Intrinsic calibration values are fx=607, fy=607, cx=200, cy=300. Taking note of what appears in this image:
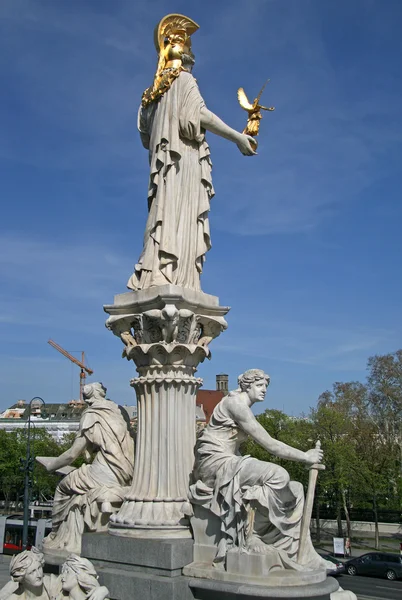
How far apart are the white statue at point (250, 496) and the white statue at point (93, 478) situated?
159cm

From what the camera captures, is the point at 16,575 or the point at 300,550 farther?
the point at 300,550

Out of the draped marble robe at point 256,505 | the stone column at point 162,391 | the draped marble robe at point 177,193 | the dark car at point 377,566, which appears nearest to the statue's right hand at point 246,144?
the draped marble robe at point 177,193

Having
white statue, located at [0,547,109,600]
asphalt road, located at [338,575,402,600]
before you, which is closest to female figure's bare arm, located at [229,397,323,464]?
white statue, located at [0,547,109,600]

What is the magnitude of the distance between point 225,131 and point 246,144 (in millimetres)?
388

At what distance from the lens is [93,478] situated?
831 cm

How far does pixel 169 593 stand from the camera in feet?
21.7

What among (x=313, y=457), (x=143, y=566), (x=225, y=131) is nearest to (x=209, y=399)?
(x=225, y=131)

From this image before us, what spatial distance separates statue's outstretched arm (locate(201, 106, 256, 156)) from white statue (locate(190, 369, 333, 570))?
166 inches

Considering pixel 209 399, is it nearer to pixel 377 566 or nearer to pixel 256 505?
pixel 377 566

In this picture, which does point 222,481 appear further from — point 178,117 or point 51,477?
point 51,477

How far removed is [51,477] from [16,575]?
1862 inches

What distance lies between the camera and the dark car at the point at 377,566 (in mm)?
26125

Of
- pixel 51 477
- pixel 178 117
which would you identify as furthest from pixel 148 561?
pixel 51 477

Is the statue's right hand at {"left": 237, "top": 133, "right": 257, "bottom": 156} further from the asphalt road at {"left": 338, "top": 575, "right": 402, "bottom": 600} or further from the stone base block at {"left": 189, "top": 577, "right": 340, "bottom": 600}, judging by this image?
the asphalt road at {"left": 338, "top": 575, "right": 402, "bottom": 600}
